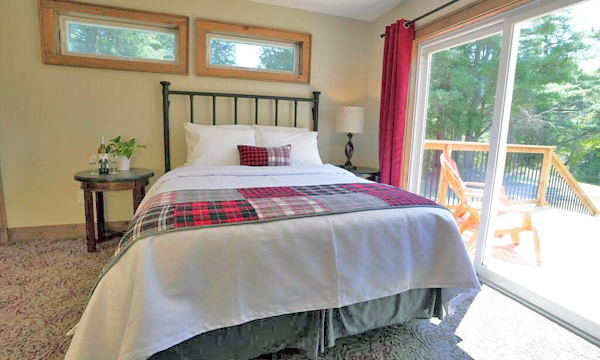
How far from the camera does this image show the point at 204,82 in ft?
9.86

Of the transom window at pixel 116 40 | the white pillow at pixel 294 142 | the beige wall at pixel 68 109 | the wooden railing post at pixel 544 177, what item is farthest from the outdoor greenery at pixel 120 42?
the wooden railing post at pixel 544 177

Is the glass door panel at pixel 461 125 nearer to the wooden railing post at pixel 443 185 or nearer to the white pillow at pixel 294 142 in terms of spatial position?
the wooden railing post at pixel 443 185

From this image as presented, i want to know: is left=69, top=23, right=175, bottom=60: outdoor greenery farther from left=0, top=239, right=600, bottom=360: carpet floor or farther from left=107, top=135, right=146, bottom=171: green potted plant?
left=0, top=239, right=600, bottom=360: carpet floor

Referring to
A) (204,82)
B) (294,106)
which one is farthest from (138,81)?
(294,106)

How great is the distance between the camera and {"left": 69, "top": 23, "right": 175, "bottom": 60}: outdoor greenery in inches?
106

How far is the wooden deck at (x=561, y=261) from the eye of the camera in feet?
5.91

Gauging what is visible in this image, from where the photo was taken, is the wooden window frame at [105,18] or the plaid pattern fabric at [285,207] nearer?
the plaid pattern fabric at [285,207]

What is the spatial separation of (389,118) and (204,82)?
1.84 metres

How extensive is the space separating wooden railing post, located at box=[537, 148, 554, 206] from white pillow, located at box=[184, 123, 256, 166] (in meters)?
2.17

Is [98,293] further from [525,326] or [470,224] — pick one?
[470,224]

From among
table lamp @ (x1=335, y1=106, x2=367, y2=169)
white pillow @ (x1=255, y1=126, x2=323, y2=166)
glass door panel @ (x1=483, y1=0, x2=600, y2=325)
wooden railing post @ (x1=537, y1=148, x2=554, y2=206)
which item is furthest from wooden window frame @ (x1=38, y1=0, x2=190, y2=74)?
wooden railing post @ (x1=537, y1=148, x2=554, y2=206)

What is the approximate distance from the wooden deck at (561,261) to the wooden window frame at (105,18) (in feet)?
10.4

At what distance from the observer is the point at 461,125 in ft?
8.45

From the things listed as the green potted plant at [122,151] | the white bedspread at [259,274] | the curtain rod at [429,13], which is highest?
the curtain rod at [429,13]
